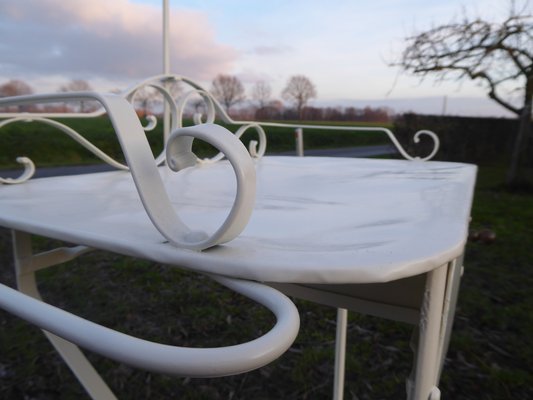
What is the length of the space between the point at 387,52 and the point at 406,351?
16.8 ft

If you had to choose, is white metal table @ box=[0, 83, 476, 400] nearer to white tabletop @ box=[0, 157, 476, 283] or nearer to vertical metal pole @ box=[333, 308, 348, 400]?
white tabletop @ box=[0, 157, 476, 283]

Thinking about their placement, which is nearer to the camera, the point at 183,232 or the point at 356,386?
the point at 183,232

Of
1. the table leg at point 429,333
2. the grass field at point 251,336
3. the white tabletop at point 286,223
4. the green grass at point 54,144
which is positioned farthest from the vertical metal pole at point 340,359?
the green grass at point 54,144

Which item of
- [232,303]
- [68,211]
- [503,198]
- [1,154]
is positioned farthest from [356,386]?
[1,154]

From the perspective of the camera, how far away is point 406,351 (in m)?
1.90

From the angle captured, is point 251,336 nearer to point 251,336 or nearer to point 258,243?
point 251,336

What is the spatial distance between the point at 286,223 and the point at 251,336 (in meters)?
1.58

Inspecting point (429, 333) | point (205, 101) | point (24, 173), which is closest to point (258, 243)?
point (429, 333)

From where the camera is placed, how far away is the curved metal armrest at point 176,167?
35 centimetres

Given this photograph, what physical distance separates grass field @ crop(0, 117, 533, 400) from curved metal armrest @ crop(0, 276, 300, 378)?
1.44 m

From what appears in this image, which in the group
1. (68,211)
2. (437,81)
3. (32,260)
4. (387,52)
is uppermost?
(387,52)

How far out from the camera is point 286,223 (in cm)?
53

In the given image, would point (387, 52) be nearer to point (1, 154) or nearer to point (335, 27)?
point (335, 27)

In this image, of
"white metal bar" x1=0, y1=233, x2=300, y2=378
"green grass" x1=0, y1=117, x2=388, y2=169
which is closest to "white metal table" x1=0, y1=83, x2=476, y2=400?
"white metal bar" x1=0, y1=233, x2=300, y2=378
